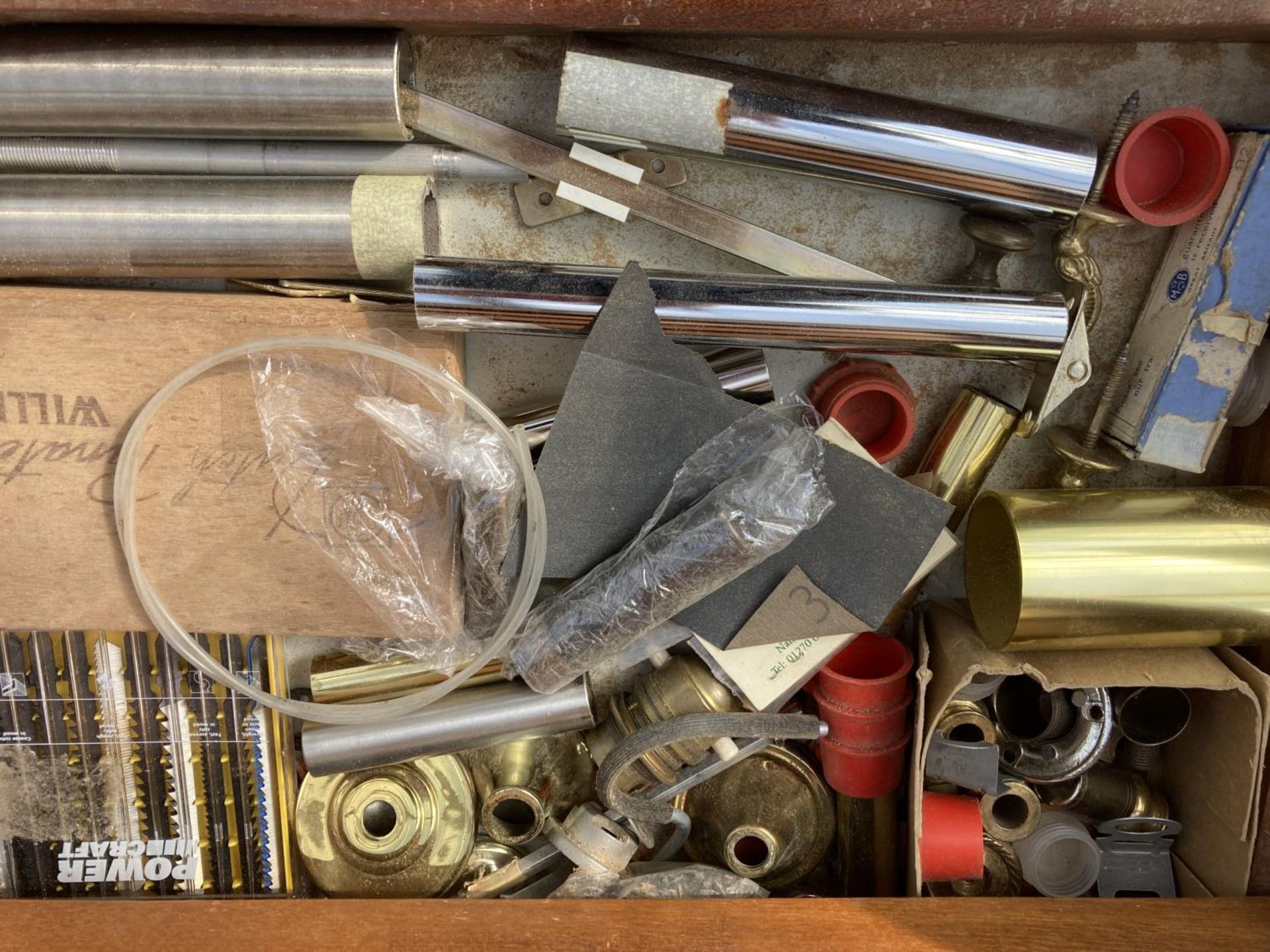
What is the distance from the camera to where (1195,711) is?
95cm

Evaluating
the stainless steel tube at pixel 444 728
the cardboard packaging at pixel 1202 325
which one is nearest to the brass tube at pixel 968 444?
the cardboard packaging at pixel 1202 325

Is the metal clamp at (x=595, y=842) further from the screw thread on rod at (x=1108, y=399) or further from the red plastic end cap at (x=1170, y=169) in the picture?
the red plastic end cap at (x=1170, y=169)

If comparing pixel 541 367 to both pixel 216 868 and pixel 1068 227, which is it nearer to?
pixel 1068 227

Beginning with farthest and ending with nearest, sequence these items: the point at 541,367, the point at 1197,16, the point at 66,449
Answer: the point at 541,367 → the point at 66,449 → the point at 1197,16

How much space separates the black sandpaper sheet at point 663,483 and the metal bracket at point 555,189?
0.38ft

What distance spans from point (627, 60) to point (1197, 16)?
1.59 ft

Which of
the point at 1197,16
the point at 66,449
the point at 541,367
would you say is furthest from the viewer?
the point at 541,367

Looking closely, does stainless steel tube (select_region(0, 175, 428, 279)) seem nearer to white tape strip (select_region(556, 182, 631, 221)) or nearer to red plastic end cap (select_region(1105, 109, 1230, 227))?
white tape strip (select_region(556, 182, 631, 221))

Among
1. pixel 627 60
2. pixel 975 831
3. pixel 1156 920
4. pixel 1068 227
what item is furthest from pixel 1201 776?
pixel 627 60

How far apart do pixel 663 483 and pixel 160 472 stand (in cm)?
49

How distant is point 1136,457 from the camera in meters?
0.86

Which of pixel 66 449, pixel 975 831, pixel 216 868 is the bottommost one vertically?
pixel 216 868

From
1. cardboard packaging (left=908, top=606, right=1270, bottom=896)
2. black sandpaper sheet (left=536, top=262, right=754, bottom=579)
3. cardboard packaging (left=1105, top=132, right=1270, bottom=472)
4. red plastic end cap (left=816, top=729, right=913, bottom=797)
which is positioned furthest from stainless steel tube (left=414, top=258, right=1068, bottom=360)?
red plastic end cap (left=816, top=729, right=913, bottom=797)

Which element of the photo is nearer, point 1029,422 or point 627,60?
point 627,60
